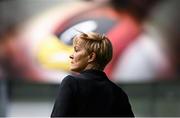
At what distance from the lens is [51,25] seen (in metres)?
4.03

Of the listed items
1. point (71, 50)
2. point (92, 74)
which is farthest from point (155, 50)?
point (92, 74)

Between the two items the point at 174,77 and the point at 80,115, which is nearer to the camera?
the point at 80,115

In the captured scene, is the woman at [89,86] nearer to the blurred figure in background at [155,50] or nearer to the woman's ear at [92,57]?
the woman's ear at [92,57]

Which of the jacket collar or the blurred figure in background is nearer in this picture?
the jacket collar

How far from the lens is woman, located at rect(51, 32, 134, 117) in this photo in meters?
1.31

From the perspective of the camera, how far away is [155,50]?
3.94m

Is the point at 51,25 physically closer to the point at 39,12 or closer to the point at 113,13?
the point at 39,12

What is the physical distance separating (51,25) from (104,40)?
2.70 m

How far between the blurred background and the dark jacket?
8.17 ft

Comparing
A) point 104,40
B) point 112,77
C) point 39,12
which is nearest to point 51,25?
point 39,12

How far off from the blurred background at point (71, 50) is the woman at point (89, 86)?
250 centimetres

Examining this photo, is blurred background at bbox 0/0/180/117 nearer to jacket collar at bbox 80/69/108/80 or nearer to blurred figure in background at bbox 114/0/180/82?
blurred figure in background at bbox 114/0/180/82

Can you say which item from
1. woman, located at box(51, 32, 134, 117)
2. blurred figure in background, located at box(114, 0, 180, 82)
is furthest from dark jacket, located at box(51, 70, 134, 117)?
blurred figure in background, located at box(114, 0, 180, 82)

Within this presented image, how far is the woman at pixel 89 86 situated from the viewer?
1306mm
